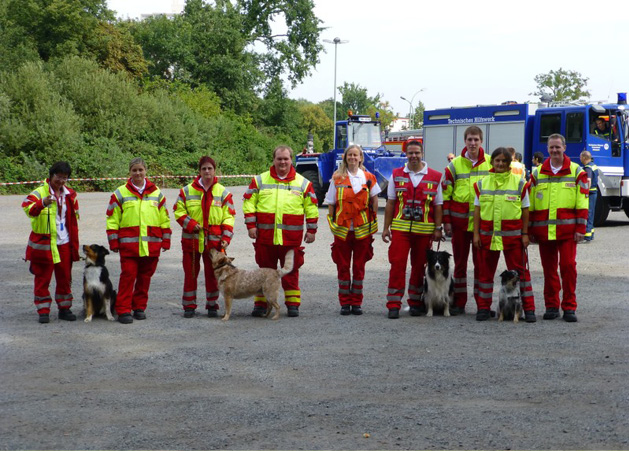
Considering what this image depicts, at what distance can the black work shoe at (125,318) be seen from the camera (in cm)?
909

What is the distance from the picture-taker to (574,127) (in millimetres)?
20891

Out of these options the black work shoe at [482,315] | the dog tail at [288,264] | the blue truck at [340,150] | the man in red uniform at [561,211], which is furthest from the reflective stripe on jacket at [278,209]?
the blue truck at [340,150]

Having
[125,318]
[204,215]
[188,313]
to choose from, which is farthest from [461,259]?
[125,318]

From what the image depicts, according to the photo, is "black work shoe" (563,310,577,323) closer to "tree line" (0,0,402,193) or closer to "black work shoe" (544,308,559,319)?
"black work shoe" (544,308,559,319)

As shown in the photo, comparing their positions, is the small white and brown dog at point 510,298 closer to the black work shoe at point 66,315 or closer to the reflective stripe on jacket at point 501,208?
the reflective stripe on jacket at point 501,208

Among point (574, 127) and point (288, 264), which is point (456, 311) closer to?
point (288, 264)

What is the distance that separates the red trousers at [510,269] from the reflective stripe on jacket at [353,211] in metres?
1.25

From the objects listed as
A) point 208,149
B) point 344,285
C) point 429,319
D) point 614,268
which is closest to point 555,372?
point 429,319

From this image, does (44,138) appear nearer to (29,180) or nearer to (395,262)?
(29,180)

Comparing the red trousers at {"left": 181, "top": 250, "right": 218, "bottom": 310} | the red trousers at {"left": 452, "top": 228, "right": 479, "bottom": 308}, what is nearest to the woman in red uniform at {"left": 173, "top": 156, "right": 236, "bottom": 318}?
the red trousers at {"left": 181, "top": 250, "right": 218, "bottom": 310}

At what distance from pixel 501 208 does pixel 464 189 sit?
52 cm

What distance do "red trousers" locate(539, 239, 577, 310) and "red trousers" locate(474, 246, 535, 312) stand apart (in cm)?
24

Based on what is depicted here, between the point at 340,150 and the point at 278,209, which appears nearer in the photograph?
the point at 278,209

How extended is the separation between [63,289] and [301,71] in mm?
55557
